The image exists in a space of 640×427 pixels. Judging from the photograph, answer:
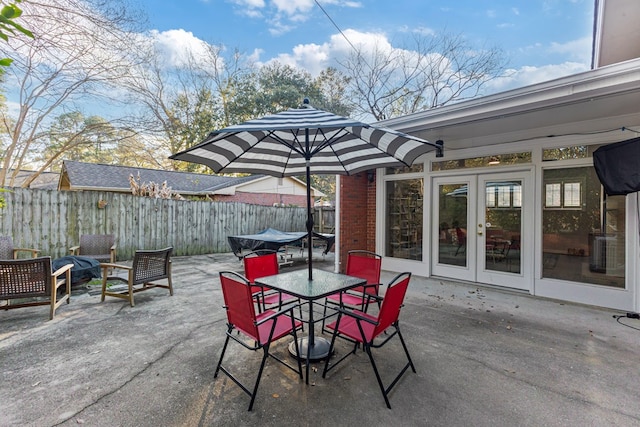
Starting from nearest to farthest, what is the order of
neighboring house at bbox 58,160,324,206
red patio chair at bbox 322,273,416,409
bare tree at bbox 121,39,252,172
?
red patio chair at bbox 322,273,416,409, neighboring house at bbox 58,160,324,206, bare tree at bbox 121,39,252,172

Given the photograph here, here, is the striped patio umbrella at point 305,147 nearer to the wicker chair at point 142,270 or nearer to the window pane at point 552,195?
the wicker chair at point 142,270

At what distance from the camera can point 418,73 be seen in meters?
14.9

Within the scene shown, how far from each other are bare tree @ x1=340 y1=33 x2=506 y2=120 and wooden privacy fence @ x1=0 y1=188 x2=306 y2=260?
865 cm

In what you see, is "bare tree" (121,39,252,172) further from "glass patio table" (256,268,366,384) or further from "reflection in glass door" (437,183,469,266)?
"glass patio table" (256,268,366,384)

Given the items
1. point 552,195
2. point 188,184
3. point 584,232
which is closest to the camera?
point 584,232

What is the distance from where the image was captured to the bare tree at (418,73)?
45.0ft

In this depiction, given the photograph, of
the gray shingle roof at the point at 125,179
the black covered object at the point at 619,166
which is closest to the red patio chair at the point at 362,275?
the black covered object at the point at 619,166

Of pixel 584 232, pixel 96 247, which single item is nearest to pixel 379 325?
pixel 584 232

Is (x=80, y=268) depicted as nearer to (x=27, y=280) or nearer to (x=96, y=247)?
(x=27, y=280)

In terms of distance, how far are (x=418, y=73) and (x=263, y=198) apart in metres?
10.5

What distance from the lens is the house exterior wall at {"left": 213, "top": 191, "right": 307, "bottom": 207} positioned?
1563 centimetres

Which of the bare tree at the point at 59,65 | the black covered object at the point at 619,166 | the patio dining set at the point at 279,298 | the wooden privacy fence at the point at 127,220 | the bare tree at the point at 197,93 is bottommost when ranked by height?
the patio dining set at the point at 279,298

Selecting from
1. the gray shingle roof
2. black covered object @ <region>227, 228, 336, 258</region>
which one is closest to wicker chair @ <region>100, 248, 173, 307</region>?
black covered object @ <region>227, 228, 336, 258</region>

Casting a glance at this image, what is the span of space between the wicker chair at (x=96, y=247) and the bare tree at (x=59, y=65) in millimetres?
3908
